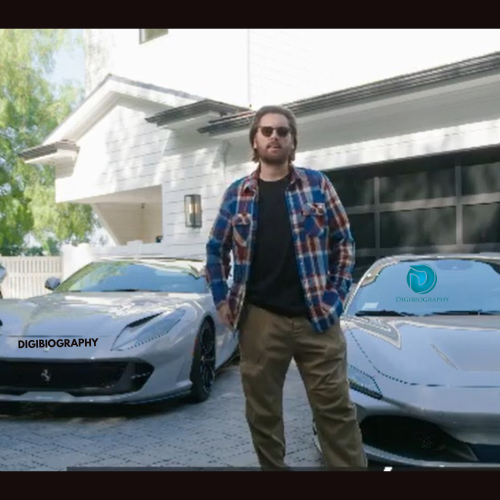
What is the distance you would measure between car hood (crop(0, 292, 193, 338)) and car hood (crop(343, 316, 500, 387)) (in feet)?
5.71

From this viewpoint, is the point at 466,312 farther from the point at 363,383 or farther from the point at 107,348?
the point at 107,348

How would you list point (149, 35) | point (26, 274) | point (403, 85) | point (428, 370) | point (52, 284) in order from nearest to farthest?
point (428, 370) → point (52, 284) → point (403, 85) → point (149, 35) → point (26, 274)

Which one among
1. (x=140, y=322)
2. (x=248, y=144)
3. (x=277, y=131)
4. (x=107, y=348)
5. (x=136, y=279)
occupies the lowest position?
(x=107, y=348)

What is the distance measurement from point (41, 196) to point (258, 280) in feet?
68.4

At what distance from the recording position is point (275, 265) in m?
2.97

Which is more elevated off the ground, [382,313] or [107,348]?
[382,313]

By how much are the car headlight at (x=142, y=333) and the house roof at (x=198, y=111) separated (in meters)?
6.71

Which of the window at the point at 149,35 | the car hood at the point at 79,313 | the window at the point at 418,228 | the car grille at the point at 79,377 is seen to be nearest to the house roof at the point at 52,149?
the window at the point at 149,35

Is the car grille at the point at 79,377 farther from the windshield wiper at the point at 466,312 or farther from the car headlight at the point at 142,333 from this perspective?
the windshield wiper at the point at 466,312

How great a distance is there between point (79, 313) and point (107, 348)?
56 centimetres

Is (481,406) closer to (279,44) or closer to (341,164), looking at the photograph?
(341,164)

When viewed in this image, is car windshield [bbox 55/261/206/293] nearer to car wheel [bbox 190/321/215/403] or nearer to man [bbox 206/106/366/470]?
car wheel [bbox 190/321/215/403]

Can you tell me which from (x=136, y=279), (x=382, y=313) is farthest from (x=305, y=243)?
(x=136, y=279)

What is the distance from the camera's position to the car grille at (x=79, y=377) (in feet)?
15.9
